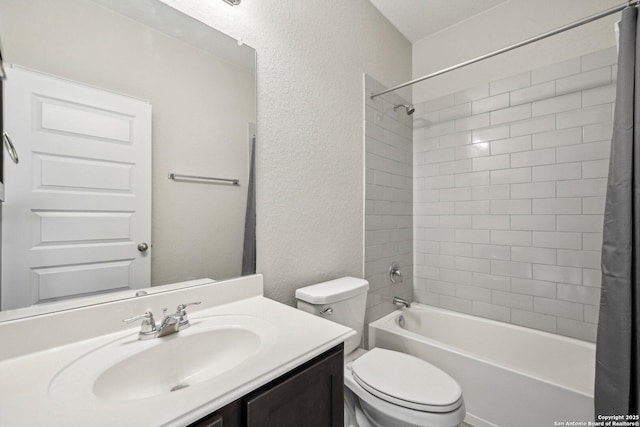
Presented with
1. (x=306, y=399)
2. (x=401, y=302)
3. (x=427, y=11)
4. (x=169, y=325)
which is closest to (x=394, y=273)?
(x=401, y=302)

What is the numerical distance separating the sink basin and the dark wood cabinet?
8 centimetres

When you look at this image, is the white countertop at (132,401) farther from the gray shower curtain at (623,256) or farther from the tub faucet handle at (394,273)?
the tub faucet handle at (394,273)

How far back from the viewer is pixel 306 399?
2.37 ft

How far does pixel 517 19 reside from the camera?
1900 mm

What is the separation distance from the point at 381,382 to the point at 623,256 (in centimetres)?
104

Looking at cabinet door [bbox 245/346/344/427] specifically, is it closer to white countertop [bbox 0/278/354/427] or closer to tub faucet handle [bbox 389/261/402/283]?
white countertop [bbox 0/278/354/427]

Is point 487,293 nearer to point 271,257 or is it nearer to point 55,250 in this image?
point 271,257

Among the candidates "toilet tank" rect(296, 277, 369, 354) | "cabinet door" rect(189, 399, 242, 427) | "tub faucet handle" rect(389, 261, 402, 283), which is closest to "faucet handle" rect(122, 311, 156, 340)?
"cabinet door" rect(189, 399, 242, 427)

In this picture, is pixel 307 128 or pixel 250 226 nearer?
pixel 250 226

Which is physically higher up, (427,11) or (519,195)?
(427,11)

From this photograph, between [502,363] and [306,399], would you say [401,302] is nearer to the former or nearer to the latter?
[502,363]

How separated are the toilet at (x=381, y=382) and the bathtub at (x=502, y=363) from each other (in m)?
0.36

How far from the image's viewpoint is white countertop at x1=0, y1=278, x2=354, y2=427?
479 mm

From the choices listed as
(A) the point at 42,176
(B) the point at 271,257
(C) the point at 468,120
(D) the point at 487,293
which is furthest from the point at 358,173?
(A) the point at 42,176
